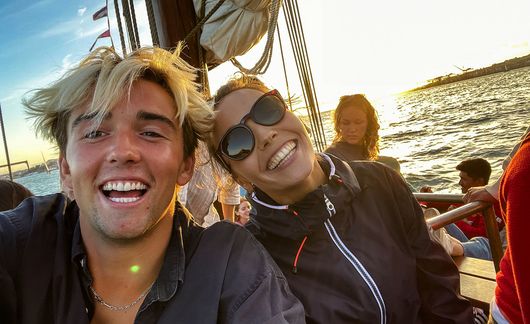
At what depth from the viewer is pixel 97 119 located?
145 cm

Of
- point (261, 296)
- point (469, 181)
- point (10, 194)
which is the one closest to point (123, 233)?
point (261, 296)

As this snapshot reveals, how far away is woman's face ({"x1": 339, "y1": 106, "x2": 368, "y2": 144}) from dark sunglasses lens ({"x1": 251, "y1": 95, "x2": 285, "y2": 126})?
2.36 metres

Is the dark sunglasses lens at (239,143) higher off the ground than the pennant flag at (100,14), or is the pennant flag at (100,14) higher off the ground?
the pennant flag at (100,14)

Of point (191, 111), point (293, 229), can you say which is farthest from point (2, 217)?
point (293, 229)

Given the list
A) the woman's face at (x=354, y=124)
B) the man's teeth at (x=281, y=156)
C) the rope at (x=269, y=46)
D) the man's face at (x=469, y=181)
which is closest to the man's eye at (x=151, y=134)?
the man's teeth at (x=281, y=156)

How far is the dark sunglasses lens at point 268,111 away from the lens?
1.70m

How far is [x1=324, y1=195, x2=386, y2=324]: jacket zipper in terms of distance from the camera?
58.7 inches

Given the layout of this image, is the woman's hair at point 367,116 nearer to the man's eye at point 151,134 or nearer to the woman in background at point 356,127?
the woman in background at point 356,127

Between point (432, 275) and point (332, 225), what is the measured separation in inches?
20.4

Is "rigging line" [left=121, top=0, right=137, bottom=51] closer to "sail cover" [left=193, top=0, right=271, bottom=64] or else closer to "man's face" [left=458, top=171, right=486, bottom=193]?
"sail cover" [left=193, top=0, right=271, bottom=64]

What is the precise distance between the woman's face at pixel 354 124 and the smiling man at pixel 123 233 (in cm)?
259

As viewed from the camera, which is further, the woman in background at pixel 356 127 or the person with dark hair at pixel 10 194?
the woman in background at pixel 356 127

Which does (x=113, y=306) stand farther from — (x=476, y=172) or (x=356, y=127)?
(x=476, y=172)

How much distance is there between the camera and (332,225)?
1.59 meters
